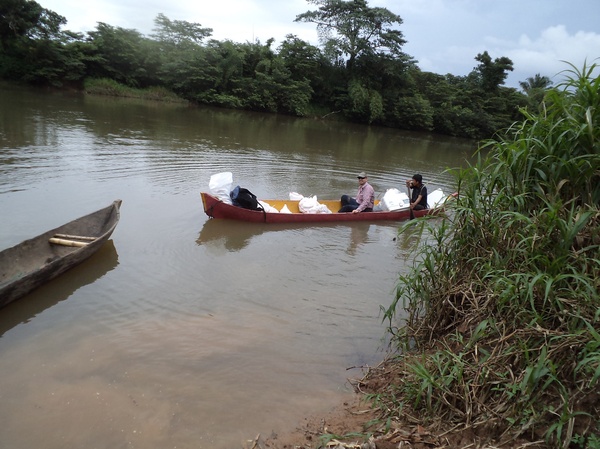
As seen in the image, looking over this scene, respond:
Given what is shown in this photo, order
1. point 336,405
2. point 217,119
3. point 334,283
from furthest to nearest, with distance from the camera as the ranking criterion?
point 217,119, point 334,283, point 336,405

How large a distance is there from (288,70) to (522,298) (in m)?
32.1

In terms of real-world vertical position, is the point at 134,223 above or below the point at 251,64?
below

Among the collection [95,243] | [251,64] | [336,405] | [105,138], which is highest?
[251,64]

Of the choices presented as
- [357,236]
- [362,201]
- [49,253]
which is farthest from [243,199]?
[49,253]

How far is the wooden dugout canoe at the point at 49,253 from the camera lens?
186 inches

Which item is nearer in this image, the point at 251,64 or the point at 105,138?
the point at 105,138

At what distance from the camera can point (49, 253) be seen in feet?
18.6

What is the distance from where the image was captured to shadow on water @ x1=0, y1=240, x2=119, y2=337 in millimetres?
4707

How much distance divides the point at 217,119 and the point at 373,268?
19.4 meters

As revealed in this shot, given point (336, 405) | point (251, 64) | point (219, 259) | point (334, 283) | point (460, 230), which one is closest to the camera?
point (336, 405)

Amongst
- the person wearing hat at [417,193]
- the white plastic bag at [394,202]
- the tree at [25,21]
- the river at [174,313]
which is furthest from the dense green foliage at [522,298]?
the tree at [25,21]

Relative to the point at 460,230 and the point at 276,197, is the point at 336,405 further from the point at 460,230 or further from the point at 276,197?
the point at 276,197

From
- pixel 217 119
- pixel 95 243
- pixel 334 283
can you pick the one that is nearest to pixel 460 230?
pixel 334 283

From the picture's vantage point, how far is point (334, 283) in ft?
20.2
